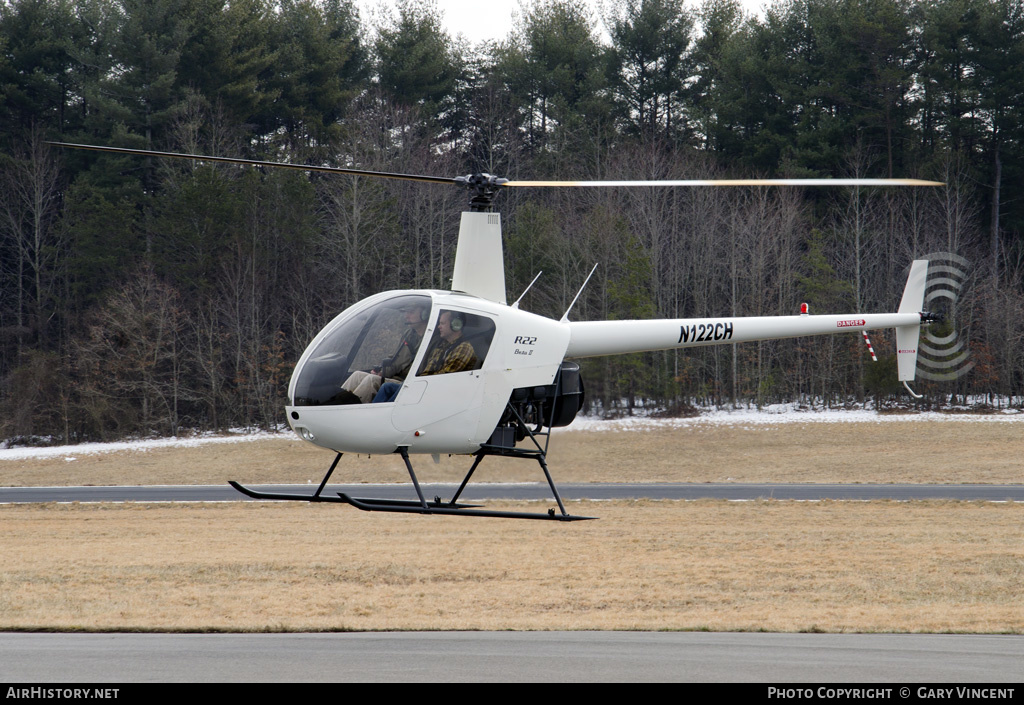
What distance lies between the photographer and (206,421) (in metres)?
41.2

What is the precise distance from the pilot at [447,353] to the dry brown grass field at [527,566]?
1.53 metres

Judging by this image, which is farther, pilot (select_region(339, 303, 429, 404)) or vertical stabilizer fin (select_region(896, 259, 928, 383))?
vertical stabilizer fin (select_region(896, 259, 928, 383))

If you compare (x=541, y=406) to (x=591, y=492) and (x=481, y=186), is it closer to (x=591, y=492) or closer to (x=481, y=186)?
(x=481, y=186)

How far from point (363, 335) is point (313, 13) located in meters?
43.5

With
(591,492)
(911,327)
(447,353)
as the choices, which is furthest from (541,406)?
(591,492)

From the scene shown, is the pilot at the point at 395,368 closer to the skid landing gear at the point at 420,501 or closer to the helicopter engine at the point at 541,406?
the skid landing gear at the point at 420,501

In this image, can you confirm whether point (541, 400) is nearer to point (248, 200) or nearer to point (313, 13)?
point (248, 200)

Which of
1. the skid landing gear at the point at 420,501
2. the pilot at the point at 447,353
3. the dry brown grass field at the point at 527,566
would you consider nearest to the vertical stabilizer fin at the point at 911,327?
the dry brown grass field at the point at 527,566

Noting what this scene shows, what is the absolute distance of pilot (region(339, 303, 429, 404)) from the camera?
905 centimetres

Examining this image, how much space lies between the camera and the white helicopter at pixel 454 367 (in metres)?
9.04

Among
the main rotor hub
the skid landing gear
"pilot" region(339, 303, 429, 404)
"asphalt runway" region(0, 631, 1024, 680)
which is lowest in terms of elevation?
"asphalt runway" region(0, 631, 1024, 680)

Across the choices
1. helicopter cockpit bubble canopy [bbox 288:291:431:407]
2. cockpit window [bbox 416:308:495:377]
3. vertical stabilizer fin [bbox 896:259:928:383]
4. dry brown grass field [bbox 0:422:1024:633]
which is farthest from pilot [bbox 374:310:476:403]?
vertical stabilizer fin [bbox 896:259:928:383]

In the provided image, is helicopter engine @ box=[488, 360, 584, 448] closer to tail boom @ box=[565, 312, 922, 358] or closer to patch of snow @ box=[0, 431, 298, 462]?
tail boom @ box=[565, 312, 922, 358]

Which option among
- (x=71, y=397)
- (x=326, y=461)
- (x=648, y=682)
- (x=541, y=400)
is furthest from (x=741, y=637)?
(x=71, y=397)
